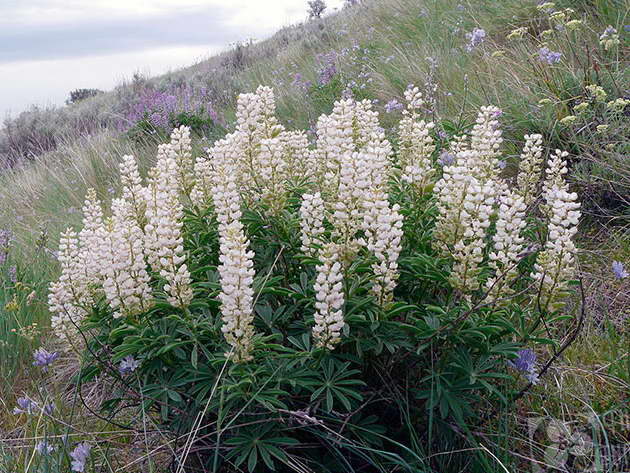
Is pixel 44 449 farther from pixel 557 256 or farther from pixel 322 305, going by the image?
pixel 557 256

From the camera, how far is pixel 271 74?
11.2m

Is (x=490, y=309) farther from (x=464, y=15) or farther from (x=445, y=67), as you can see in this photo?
(x=464, y=15)

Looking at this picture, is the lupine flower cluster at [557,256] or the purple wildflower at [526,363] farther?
the purple wildflower at [526,363]

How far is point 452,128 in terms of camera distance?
333 cm

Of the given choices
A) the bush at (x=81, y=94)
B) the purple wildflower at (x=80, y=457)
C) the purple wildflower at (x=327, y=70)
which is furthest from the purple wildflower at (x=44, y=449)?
the bush at (x=81, y=94)

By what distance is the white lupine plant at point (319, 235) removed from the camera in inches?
80.8

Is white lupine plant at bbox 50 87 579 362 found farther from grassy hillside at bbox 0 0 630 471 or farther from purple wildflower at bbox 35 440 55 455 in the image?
grassy hillside at bbox 0 0 630 471

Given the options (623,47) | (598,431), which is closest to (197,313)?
(598,431)

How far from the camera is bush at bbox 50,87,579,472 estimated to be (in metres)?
2.09

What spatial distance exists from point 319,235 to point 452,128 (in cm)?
137

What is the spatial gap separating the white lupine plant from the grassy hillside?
64 centimetres

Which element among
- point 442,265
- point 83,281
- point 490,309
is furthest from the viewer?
point 83,281

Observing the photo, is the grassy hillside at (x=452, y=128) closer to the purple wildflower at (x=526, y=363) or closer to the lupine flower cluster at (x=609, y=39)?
the lupine flower cluster at (x=609, y=39)

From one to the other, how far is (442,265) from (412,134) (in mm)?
643
